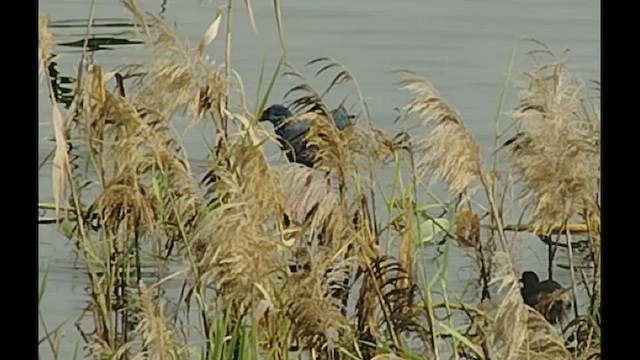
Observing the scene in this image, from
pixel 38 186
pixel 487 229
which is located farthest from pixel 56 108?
pixel 487 229

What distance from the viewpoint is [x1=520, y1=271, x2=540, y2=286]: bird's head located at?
167 inches

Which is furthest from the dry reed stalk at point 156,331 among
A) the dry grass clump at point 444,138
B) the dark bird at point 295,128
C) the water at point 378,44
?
the dry grass clump at point 444,138

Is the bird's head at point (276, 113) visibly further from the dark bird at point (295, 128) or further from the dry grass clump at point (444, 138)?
the dry grass clump at point (444, 138)

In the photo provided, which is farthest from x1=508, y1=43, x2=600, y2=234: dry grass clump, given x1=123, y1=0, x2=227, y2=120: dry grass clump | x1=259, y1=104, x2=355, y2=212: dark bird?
x1=123, y1=0, x2=227, y2=120: dry grass clump

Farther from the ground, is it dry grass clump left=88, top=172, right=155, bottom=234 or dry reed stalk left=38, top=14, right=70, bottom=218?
dry reed stalk left=38, top=14, right=70, bottom=218

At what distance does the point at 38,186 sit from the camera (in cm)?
423

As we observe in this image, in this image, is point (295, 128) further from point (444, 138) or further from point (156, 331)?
point (156, 331)

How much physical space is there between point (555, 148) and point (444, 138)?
0.16 metres

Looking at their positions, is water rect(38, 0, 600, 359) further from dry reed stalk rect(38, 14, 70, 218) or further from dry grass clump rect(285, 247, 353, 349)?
dry grass clump rect(285, 247, 353, 349)

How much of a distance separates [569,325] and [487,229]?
184 mm

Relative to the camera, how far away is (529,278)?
13.9 feet

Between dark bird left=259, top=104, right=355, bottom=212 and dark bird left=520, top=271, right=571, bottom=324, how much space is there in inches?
13.6

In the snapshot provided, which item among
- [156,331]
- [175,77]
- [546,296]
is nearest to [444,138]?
[546,296]

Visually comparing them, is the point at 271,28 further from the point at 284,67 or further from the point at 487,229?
the point at 487,229
